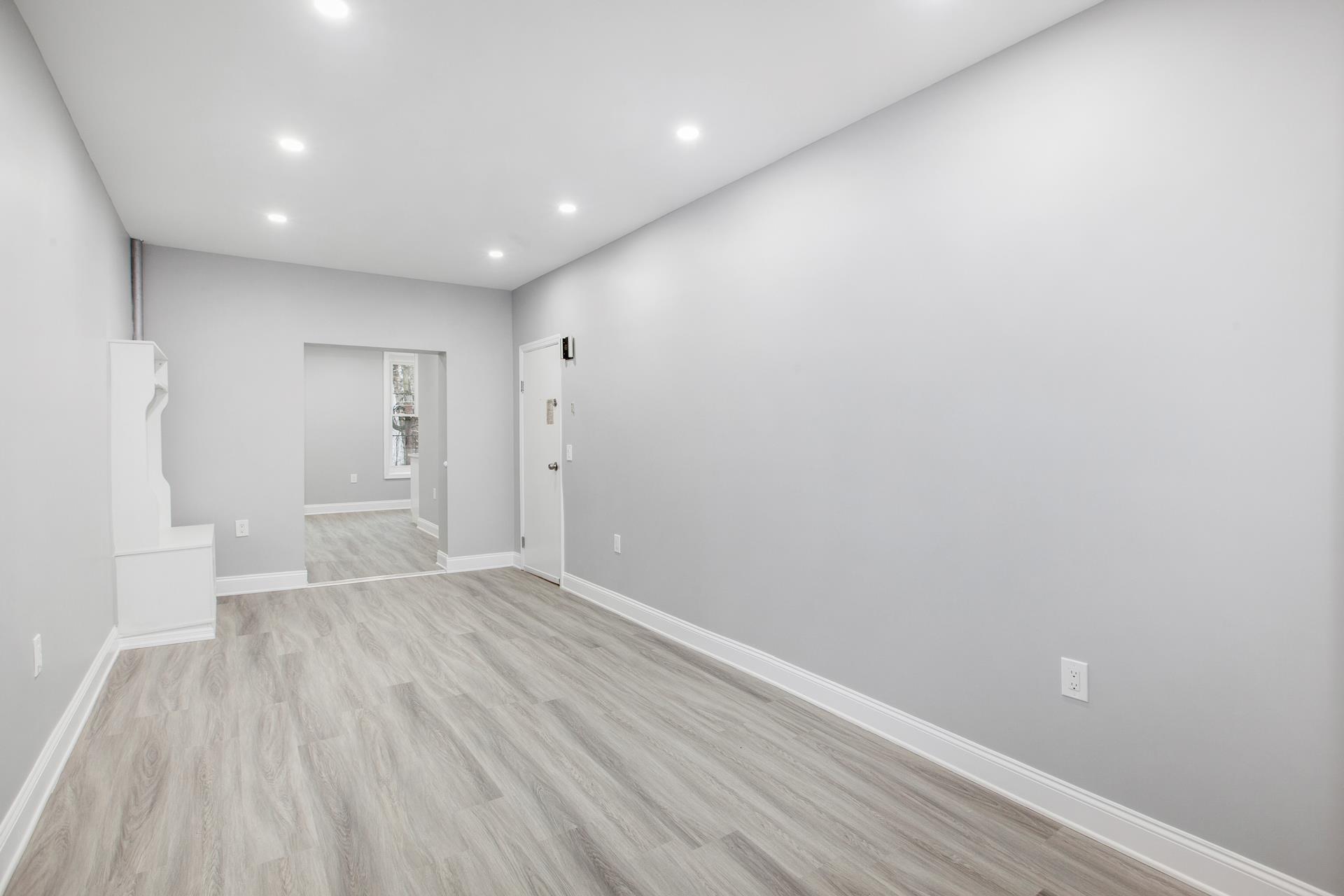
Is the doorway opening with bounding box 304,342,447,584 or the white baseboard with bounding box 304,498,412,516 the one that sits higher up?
the doorway opening with bounding box 304,342,447,584

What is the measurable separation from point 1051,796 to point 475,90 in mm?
3251

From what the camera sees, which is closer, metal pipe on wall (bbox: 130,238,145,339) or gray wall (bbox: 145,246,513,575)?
metal pipe on wall (bbox: 130,238,145,339)

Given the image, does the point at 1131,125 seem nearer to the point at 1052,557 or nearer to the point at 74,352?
the point at 1052,557

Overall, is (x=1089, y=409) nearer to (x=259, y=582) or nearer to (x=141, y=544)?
(x=141, y=544)

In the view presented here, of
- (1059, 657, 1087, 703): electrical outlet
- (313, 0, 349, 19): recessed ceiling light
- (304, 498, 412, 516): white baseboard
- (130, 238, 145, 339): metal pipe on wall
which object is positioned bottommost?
(304, 498, 412, 516): white baseboard

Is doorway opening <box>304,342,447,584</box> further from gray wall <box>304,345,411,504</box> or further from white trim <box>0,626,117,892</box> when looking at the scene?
white trim <box>0,626,117,892</box>

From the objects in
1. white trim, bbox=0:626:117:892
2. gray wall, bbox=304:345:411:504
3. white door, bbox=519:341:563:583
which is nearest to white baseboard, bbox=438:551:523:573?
white door, bbox=519:341:563:583

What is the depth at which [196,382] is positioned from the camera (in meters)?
4.67

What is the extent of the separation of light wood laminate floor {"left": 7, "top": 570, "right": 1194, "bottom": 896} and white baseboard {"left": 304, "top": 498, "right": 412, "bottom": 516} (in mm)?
6477

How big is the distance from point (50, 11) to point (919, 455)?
3.29 m

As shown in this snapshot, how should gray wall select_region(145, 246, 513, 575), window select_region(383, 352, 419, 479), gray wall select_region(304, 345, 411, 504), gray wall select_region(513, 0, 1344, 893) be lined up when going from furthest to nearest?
window select_region(383, 352, 419, 479), gray wall select_region(304, 345, 411, 504), gray wall select_region(145, 246, 513, 575), gray wall select_region(513, 0, 1344, 893)

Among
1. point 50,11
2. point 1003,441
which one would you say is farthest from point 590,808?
point 50,11

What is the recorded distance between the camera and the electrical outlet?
6.55 feet

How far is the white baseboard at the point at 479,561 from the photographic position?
5672mm
